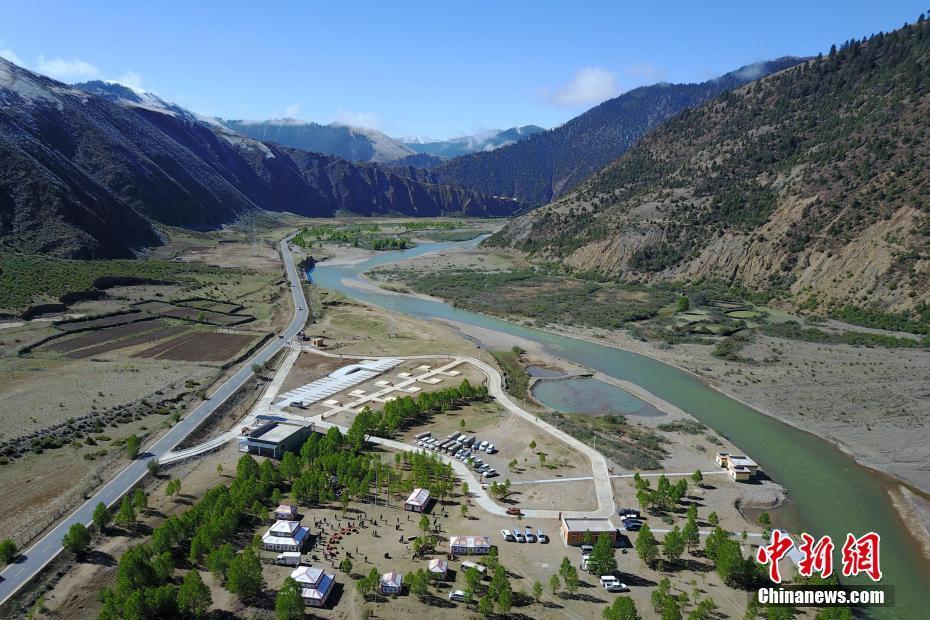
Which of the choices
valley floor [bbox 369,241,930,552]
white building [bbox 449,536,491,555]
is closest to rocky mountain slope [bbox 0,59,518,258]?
valley floor [bbox 369,241,930,552]

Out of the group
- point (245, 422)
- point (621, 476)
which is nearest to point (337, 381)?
point (245, 422)

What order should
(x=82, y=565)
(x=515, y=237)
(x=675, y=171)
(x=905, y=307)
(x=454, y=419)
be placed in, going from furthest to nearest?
(x=515, y=237) → (x=675, y=171) → (x=905, y=307) → (x=454, y=419) → (x=82, y=565)

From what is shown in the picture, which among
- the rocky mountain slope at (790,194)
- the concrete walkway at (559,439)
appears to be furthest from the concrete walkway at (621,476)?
the rocky mountain slope at (790,194)

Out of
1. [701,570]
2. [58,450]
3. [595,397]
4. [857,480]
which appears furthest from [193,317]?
[857,480]

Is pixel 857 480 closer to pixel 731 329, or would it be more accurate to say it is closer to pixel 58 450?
pixel 731 329

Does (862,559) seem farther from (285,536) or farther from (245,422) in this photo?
(245,422)

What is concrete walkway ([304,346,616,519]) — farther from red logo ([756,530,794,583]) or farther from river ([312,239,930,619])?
river ([312,239,930,619])

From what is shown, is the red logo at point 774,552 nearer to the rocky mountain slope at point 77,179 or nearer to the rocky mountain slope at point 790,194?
the rocky mountain slope at point 790,194
